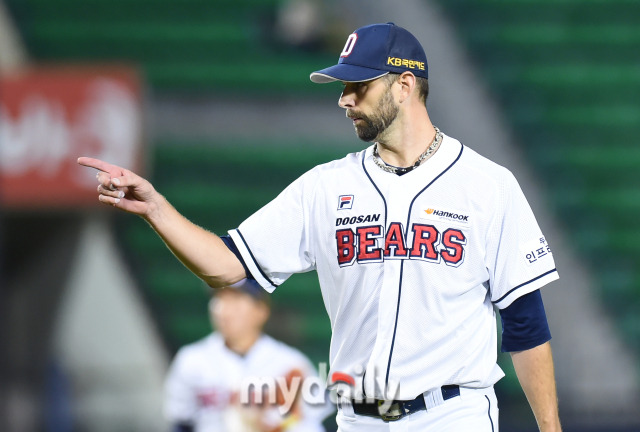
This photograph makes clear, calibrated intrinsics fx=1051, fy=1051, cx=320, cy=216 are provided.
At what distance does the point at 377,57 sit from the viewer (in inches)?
129

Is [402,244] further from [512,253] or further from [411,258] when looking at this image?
[512,253]

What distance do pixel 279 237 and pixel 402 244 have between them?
417mm

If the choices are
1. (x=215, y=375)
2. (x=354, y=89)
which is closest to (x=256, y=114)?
(x=215, y=375)

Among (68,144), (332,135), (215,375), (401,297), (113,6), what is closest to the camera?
(401,297)

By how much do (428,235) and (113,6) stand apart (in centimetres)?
807

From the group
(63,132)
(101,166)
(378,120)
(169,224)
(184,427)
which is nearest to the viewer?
(101,166)

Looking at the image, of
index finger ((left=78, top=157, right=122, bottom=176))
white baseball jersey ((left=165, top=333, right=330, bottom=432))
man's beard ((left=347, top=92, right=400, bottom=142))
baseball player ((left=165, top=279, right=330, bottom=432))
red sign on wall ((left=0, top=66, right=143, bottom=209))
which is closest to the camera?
index finger ((left=78, top=157, right=122, bottom=176))

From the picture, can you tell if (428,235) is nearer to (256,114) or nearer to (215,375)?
(215,375)

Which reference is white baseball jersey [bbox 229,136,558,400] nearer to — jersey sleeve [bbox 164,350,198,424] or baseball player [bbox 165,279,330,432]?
baseball player [bbox 165,279,330,432]

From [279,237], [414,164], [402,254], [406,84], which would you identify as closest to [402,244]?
[402,254]

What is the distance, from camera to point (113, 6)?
10586 mm

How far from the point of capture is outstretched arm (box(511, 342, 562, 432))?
3197 mm

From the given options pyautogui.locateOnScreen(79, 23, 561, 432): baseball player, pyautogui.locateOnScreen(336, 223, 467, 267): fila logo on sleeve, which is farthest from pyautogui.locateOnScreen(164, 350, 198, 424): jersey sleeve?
pyautogui.locateOnScreen(336, 223, 467, 267): fila logo on sleeve

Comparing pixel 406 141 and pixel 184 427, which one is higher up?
pixel 406 141
